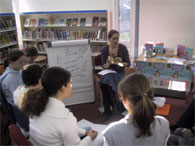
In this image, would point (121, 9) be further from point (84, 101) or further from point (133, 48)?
point (84, 101)

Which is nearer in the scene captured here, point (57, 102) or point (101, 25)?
point (57, 102)

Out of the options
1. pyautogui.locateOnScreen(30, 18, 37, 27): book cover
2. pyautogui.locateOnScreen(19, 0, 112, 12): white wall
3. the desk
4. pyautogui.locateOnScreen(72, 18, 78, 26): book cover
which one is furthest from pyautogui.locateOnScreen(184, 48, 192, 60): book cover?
pyautogui.locateOnScreen(30, 18, 37, 27): book cover

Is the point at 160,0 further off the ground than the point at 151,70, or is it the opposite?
the point at 160,0

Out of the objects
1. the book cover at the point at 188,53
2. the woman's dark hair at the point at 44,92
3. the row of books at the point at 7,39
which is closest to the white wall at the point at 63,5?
the row of books at the point at 7,39

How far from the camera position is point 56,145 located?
3.74 feet

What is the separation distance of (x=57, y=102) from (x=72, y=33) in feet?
11.8

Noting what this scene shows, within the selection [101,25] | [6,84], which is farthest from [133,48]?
[6,84]

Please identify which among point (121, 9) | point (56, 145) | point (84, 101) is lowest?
point (84, 101)

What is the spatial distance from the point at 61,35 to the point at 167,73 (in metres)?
2.87

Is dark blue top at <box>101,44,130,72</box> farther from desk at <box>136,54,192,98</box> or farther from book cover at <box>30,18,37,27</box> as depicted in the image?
book cover at <box>30,18,37,27</box>

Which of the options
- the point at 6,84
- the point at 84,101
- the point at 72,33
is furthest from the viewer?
the point at 72,33

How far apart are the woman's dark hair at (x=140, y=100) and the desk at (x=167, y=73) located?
178cm

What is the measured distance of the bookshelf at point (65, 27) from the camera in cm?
436

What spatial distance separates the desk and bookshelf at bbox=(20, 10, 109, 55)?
167 cm
